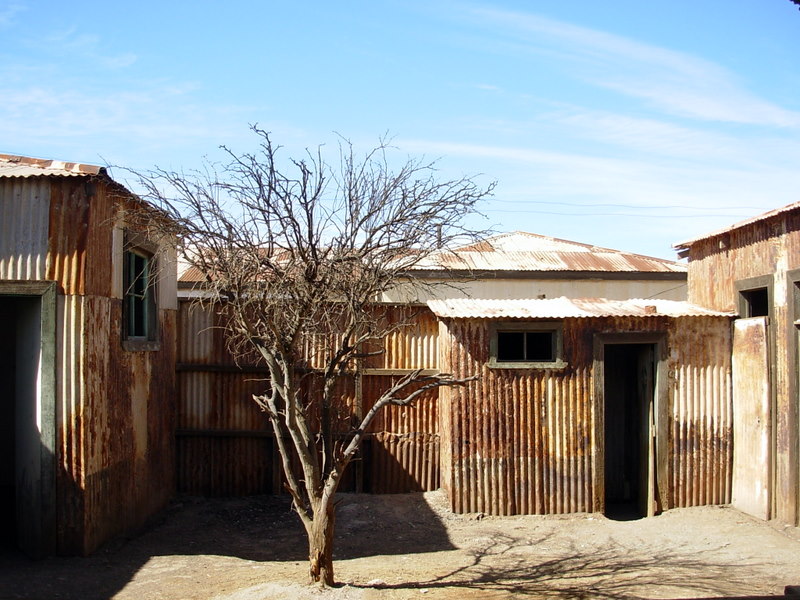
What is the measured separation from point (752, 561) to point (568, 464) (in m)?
2.56

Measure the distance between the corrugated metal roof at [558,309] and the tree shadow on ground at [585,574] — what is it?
9.07ft

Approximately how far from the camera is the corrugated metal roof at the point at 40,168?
772 centimetres

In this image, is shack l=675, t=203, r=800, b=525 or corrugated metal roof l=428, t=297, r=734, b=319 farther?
corrugated metal roof l=428, t=297, r=734, b=319

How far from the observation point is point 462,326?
9.89 metres

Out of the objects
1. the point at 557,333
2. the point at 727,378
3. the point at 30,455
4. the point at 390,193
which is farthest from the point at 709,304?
the point at 30,455

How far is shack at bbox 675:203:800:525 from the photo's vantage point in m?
9.06

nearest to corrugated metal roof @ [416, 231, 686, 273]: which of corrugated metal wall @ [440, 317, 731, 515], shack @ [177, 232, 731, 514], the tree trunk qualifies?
shack @ [177, 232, 731, 514]

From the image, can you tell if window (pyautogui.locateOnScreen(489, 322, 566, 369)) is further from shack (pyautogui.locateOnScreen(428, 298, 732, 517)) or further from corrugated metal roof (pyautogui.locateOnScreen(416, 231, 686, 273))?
corrugated metal roof (pyautogui.locateOnScreen(416, 231, 686, 273))

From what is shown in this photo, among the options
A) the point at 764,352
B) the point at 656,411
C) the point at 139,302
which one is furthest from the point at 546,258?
the point at 139,302

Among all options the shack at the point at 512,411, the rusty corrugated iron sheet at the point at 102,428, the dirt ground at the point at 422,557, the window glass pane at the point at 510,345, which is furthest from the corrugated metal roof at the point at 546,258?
the rusty corrugated iron sheet at the point at 102,428

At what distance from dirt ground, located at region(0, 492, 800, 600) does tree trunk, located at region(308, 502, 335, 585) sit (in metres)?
0.19

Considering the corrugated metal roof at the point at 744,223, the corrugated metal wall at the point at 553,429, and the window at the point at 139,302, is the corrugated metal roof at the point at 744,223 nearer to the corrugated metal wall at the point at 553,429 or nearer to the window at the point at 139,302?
the corrugated metal wall at the point at 553,429

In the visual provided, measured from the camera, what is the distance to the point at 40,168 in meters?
7.88

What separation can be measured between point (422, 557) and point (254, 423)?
141 inches
